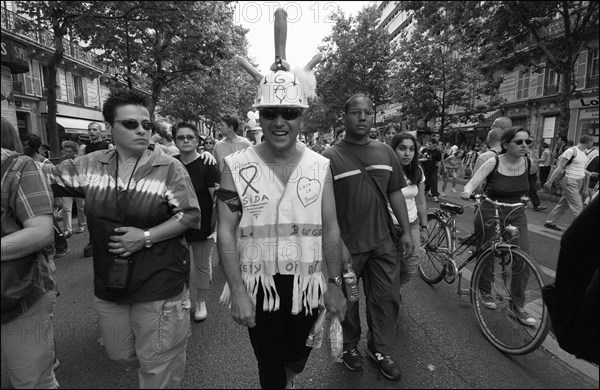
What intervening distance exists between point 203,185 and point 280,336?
203cm

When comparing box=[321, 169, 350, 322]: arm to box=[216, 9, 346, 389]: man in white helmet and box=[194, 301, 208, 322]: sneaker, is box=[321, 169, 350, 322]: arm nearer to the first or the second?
box=[216, 9, 346, 389]: man in white helmet

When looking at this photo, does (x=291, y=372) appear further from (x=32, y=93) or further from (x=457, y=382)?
(x=32, y=93)

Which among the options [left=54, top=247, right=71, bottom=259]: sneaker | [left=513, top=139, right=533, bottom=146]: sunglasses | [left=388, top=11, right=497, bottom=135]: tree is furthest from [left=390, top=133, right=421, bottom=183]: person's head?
[left=388, top=11, right=497, bottom=135]: tree

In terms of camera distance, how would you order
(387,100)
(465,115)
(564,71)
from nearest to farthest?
(564,71), (465,115), (387,100)

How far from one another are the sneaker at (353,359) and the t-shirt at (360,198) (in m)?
0.82

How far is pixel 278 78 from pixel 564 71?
13886 millimetres

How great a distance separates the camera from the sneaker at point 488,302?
3391 mm

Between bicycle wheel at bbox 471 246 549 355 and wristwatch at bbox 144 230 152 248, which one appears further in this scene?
bicycle wheel at bbox 471 246 549 355

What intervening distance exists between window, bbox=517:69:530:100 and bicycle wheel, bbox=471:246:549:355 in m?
27.5

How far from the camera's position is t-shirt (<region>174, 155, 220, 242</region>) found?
369 centimetres

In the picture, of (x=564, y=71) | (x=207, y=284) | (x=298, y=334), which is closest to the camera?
(x=298, y=334)

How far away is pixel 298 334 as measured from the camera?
81.2 inches

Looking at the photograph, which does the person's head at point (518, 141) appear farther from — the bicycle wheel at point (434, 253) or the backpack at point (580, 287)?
the backpack at point (580, 287)

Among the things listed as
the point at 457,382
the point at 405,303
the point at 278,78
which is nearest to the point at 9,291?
the point at 278,78
